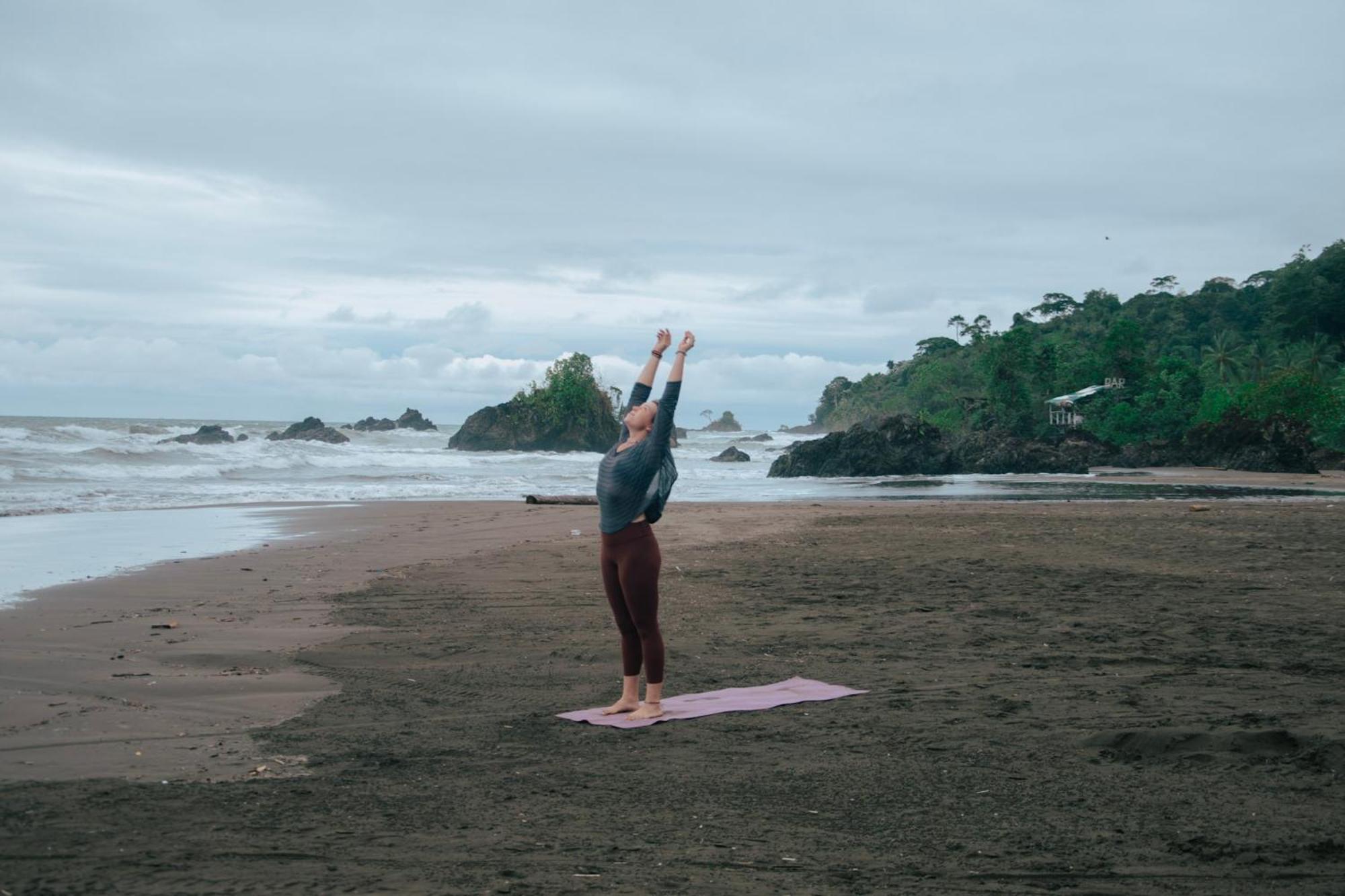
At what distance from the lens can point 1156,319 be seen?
8912cm

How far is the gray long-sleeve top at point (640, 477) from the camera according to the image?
562 centimetres

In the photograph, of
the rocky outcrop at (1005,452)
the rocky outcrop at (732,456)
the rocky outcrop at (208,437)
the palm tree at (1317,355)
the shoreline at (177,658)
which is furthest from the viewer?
the rocky outcrop at (732,456)

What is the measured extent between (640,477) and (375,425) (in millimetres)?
108101

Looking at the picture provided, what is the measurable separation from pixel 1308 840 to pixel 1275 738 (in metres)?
1.26

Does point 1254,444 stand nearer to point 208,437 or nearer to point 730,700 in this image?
point 730,700

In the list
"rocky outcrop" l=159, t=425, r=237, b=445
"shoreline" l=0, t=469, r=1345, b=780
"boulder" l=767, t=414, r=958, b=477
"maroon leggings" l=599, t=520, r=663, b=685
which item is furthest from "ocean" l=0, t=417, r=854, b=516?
"maroon leggings" l=599, t=520, r=663, b=685

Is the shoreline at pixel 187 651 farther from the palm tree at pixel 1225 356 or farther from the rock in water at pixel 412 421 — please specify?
Result: the rock in water at pixel 412 421

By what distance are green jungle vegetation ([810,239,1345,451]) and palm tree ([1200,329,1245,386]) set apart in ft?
0.41

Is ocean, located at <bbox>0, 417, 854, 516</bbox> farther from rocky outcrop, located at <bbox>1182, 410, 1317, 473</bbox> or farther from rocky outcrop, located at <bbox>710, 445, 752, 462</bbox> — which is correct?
rocky outcrop, located at <bbox>1182, 410, 1317, 473</bbox>

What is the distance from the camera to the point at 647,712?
18.2ft

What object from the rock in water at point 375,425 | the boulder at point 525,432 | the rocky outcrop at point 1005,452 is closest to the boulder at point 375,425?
the rock in water at point 375,425

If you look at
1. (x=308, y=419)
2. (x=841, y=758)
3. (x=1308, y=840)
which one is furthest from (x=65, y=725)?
(x=308, y=419)

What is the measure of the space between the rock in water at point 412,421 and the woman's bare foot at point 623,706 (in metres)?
109

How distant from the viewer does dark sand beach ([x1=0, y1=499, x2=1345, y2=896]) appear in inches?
138
